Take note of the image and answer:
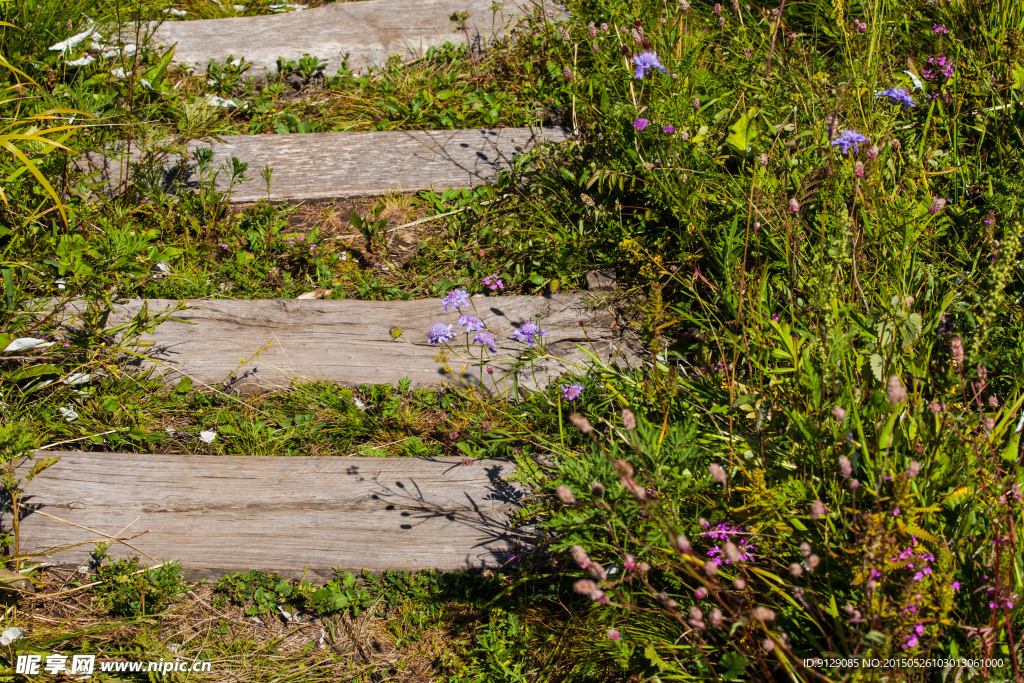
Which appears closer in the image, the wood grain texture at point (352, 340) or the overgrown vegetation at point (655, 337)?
the overgrown vegetation at point (655, 337)

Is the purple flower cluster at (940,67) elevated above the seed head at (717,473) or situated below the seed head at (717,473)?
above

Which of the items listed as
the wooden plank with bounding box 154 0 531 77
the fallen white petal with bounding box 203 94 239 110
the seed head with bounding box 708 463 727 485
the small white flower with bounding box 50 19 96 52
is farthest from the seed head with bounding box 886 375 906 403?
the small white flower with bounding box 50 19 96 52

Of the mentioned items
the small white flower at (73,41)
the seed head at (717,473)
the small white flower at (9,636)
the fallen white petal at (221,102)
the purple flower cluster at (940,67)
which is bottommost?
the small white flower at (9,636)

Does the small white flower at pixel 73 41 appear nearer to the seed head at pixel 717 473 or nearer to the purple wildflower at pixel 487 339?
the purple wildflower at pixel 487 339

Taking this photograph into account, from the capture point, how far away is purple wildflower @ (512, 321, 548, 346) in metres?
2.26

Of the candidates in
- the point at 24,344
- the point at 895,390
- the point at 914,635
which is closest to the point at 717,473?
the point at 895,390

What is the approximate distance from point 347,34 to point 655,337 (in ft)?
10.6

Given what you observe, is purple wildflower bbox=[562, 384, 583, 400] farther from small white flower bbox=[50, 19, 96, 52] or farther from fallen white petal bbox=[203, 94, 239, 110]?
small white flower bbox=[50, 19, 96, 52]

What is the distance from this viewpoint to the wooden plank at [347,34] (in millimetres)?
3914

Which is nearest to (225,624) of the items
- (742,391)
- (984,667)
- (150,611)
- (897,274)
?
(150,611)

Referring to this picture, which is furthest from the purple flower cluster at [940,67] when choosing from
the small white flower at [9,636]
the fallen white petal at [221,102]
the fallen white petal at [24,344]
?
the small white flower at [9,636]

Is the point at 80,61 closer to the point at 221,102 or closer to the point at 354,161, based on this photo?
the point at 221,102

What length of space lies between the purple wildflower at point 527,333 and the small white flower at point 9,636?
1749 millimetres

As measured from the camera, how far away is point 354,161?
3.31m
